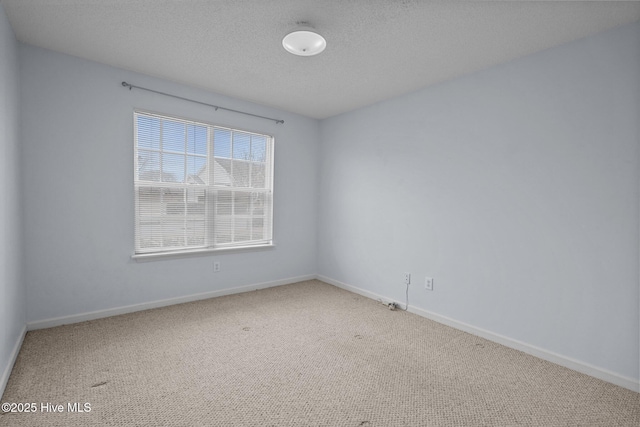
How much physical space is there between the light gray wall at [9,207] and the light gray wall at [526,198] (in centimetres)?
331

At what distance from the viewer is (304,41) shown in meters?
2.28

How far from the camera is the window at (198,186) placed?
129 inches

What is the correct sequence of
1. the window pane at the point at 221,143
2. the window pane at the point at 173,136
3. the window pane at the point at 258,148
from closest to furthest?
the window pane at the point at 173,136 → the window pane at the point at 221,143 → the window pane at the point at 258,148

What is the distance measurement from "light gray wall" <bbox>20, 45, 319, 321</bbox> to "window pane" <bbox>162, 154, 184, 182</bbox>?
332mm

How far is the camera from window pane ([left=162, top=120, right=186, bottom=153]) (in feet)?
11.1

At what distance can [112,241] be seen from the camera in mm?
3068

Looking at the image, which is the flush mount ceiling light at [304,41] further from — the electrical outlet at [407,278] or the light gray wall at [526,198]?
the electrical outlet at [407,278]

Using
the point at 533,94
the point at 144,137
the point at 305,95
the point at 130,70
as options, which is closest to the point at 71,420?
the point at 144,137

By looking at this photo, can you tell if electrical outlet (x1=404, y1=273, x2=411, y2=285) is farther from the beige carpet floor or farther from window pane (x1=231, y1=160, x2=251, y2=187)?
window pane (x1=231, y1=160, x2=251, y2=187)

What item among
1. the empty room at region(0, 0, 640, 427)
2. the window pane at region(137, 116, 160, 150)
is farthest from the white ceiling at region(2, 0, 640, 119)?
the window pane at region(137, 116, 160, 150)

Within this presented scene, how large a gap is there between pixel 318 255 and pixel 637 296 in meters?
3.46

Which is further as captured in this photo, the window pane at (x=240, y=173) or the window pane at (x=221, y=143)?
the window pane at (x=240, y=173)

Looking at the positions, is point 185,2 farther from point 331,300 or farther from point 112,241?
point 331,300

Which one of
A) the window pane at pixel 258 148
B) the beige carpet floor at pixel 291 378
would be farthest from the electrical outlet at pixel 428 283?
the window pane at pixel 258 148
